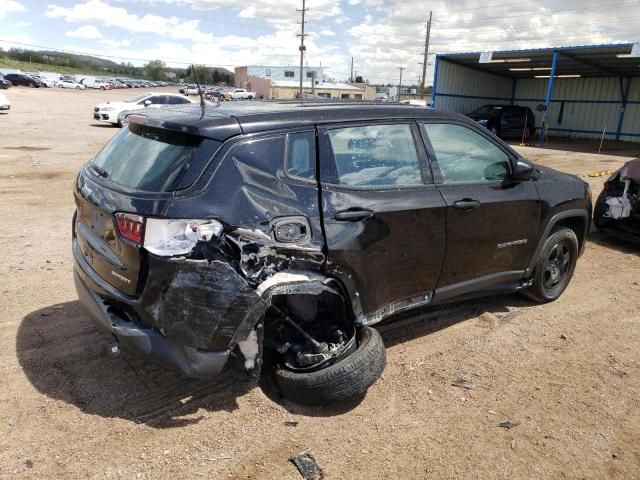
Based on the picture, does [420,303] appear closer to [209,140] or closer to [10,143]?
[209,140]

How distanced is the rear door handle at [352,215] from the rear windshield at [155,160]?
823 millimetres

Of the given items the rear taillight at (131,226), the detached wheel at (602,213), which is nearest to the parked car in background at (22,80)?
the detached wheel at (602,213)

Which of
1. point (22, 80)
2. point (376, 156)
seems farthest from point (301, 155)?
point (22, 80)

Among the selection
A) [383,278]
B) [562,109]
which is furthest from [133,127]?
[562,109]

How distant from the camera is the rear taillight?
8.83ft

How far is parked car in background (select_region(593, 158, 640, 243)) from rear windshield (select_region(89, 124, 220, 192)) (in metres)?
5.82

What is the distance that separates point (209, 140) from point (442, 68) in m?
25.1

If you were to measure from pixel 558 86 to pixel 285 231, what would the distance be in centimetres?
3192

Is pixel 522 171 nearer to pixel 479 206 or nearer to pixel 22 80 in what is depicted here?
pixel 479 206

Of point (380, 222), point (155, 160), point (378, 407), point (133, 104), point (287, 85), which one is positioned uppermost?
point (287, 85)

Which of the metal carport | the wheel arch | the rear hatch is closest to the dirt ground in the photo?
the wheel arch

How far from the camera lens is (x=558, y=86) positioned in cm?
3008

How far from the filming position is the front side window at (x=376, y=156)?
10.7ft

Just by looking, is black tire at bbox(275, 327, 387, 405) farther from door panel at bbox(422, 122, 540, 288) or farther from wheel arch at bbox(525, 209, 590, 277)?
A: wheel arch at bbox(525, 209, 590, 277)
